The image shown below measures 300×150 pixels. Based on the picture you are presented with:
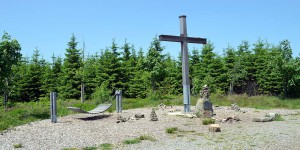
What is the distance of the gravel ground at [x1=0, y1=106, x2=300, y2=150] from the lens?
25.2ft

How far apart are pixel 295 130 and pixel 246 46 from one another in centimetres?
2526

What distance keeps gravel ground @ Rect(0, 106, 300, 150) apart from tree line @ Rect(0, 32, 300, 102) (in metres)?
15.9

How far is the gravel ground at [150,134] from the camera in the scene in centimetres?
770

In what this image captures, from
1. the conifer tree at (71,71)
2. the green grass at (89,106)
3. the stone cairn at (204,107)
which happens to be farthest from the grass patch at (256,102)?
the conifer tree at (71,71)

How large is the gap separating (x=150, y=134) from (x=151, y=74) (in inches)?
714

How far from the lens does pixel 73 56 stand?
3053 centimetres

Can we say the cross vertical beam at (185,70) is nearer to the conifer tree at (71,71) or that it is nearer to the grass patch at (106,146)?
the grass patch at (106,146)

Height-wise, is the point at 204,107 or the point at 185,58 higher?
the point at 185,58

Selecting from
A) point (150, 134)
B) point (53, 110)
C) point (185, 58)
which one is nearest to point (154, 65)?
point (185, 58)

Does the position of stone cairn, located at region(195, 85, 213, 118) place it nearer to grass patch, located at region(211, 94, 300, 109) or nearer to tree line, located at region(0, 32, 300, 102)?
grass patch, located at region(211, 94, 300, 109)

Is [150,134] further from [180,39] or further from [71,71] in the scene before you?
[71,71]

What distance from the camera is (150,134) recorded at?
9383mm

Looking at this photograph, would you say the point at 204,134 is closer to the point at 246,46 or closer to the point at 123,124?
the point at 123,124

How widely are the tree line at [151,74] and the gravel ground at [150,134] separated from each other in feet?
52.0
